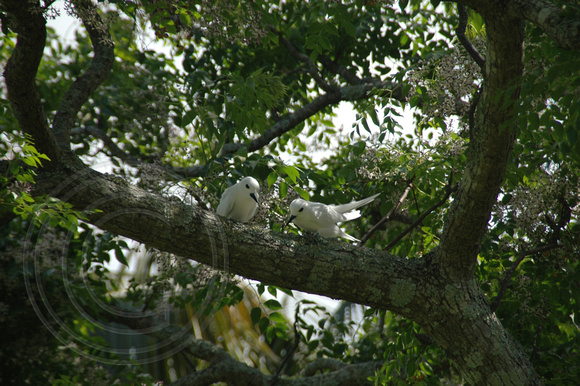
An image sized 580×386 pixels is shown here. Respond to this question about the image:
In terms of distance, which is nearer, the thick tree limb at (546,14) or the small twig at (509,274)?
the thick tree limb at (546,14)

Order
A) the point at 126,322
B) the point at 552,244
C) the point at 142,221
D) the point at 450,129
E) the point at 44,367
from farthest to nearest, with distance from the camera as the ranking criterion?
the point at 126,322 → the point at 44,367 → the point at 450,129 → the point at 552,244 → the point at 142,221

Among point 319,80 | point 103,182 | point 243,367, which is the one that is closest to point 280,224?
point 103,182

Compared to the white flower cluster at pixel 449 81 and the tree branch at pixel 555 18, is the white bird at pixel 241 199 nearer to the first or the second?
the white flower cluster at pixel 449 81

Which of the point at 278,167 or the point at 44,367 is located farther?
the point at 44,367

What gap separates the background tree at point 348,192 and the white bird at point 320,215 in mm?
138

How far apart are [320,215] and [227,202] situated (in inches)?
27.6

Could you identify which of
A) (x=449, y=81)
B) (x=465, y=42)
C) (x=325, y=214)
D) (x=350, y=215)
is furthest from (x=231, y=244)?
(x=449, y=81)

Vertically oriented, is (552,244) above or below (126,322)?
above

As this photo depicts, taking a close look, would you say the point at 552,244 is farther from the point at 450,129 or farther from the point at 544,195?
the point at 450,129

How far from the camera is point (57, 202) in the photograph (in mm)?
2186

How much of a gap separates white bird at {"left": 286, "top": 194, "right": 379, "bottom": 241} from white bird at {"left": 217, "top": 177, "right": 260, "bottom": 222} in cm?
30

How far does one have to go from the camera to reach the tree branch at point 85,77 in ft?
9.45

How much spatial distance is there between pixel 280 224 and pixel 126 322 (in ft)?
7.43
